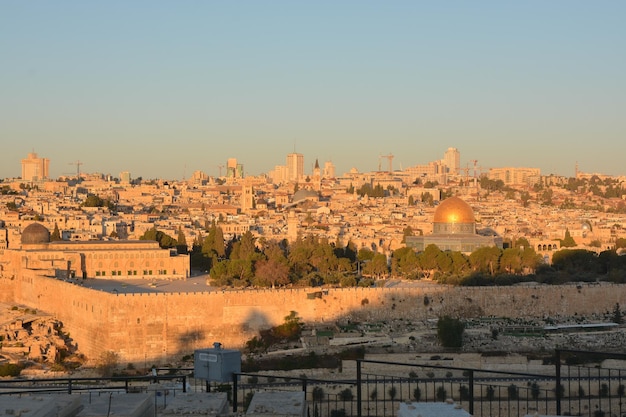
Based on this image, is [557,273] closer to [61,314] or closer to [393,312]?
[393,312]

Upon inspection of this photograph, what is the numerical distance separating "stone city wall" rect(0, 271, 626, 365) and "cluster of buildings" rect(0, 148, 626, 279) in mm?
7586

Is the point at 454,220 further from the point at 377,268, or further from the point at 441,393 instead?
the point at 441,393

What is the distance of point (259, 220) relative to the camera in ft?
258

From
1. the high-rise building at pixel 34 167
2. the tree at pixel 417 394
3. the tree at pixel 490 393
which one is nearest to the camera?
the tree at pixel 490 393

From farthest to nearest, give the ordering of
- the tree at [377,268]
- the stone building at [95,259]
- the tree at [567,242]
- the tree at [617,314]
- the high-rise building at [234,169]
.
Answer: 1. the high-rise building at [234,169]
2. the tree at [567,242]
3. the tree at [377,268]
4. the stone building at [95,259]
5. the tree at [617,314]

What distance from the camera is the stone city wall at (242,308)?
104 ft

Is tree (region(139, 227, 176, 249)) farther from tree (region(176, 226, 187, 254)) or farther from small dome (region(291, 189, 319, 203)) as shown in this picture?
small dome (region(291, 189, 319, 203))

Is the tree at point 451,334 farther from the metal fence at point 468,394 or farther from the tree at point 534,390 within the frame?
the tree at point 534,390

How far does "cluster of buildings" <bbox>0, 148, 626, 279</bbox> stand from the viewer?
144 ft

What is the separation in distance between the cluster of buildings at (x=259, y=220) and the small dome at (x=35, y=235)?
0.06m

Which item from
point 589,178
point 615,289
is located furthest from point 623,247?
point 589,178

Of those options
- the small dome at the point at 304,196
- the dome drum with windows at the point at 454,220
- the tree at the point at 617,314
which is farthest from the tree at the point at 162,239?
the small dome at the point at 304,196

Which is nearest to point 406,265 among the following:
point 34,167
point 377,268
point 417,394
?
point 377,268

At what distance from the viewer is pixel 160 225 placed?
68188 millimetres
